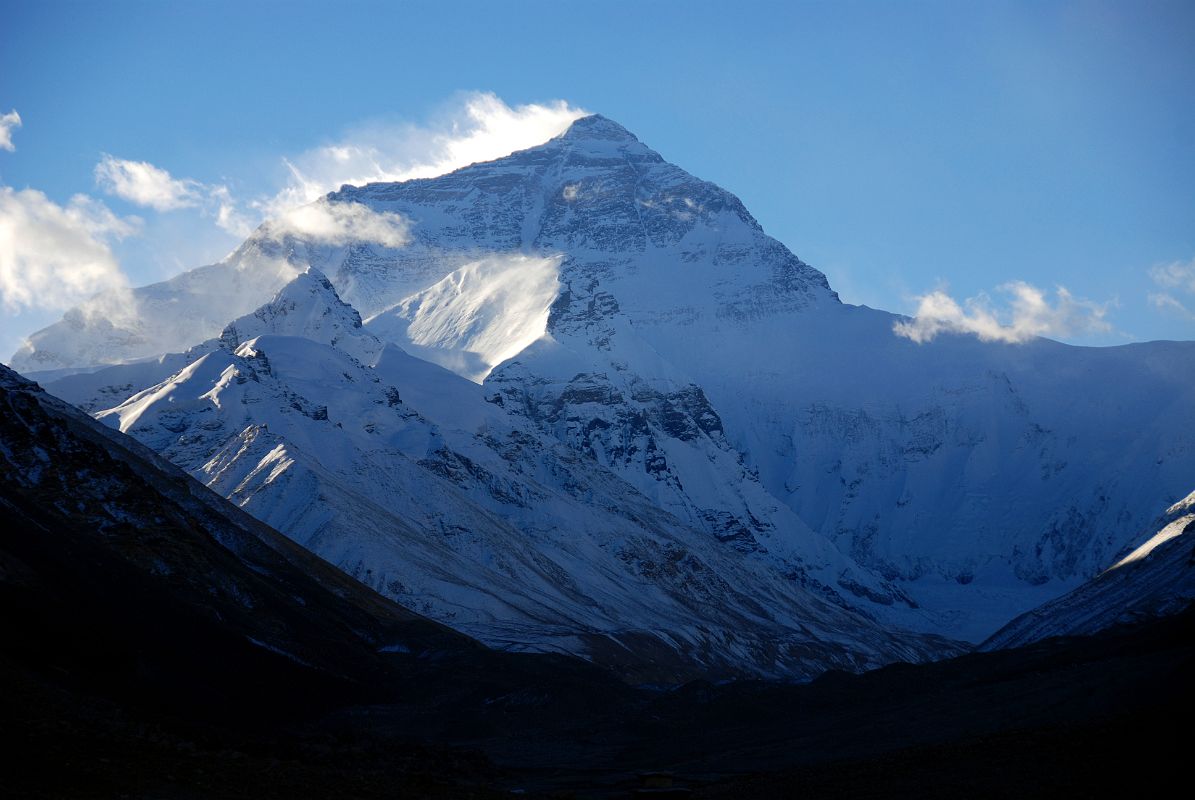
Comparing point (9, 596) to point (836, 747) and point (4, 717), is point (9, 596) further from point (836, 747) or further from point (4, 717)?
point (836, 747)

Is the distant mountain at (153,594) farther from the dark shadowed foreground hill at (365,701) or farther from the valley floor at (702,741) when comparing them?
the valley floor at (702,741)

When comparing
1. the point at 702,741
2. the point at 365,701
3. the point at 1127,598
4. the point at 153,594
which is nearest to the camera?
the point at 153,594

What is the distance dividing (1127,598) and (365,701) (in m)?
80.8

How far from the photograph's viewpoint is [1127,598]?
149 m

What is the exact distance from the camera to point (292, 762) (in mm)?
63656

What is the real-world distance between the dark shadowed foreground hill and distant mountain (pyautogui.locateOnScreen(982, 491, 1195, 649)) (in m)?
12.0

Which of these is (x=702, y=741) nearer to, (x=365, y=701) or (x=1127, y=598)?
(x=365, y=701)

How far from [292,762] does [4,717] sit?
1600 cm

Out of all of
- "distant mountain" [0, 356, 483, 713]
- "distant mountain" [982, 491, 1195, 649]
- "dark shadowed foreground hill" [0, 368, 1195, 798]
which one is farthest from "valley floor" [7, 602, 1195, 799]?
"distant mountain" [982, 491, 1195, 649]

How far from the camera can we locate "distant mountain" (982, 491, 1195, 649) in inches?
5285

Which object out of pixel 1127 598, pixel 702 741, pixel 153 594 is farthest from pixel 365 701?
pixel 1127 598

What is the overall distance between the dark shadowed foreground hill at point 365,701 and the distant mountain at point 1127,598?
39.3 feet

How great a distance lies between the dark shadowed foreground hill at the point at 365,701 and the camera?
5675cm

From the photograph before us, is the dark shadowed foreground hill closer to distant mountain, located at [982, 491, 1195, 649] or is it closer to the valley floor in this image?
the valley floor
